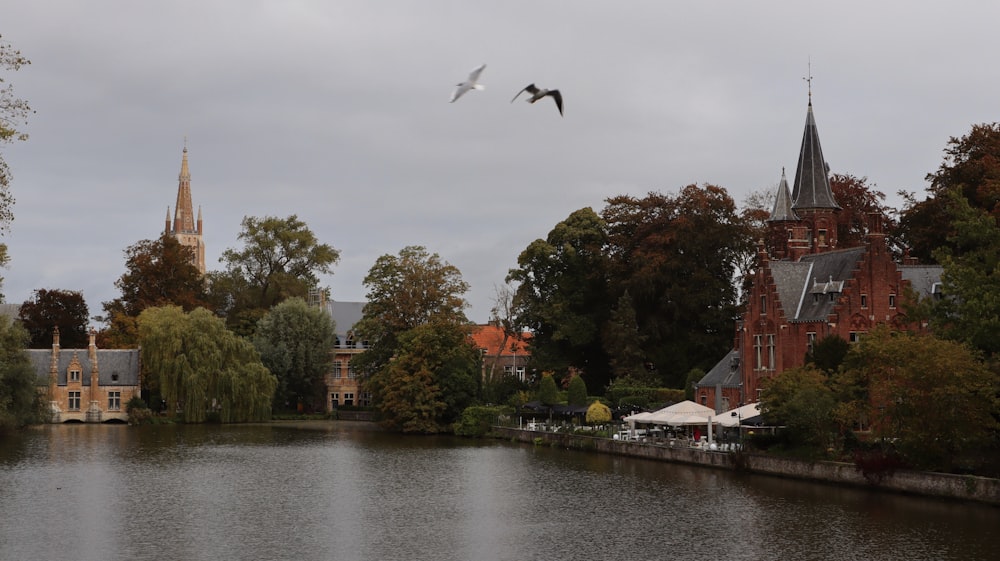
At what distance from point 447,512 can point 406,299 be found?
4114 cm

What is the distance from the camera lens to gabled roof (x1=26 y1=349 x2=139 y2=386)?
75.4 m

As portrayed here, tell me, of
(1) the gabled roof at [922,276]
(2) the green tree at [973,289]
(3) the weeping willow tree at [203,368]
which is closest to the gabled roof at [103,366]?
(3) the weeping willow tree at [203,368]

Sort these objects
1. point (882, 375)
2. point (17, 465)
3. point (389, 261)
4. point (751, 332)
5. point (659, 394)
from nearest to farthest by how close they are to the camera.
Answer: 1. point (882, 375)
2. point (17, 465)
3. point (751, 332)
4. point (659, 394)
5. point (389, 261)

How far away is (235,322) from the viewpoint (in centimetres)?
8462

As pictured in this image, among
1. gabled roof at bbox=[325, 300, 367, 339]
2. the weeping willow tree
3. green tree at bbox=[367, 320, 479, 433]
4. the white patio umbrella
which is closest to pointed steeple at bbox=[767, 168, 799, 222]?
the white patio umbrella

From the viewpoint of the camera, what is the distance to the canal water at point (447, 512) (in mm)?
23828

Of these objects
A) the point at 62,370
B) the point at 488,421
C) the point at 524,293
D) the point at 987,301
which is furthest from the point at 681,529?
the point at 62,370

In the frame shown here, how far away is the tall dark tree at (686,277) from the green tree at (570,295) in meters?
3.33

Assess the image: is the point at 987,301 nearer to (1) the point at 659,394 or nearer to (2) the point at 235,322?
(1) the point at 659,394

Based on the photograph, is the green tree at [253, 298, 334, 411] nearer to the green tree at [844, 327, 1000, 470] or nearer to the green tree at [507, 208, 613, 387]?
the green tree at [507, 208, 613, 387]

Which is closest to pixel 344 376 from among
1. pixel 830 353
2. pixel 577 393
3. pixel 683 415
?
pixel 577 393

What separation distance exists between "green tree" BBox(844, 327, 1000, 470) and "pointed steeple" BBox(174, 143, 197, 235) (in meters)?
118

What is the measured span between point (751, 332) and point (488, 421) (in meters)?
18.3

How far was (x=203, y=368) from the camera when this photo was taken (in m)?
68.5
